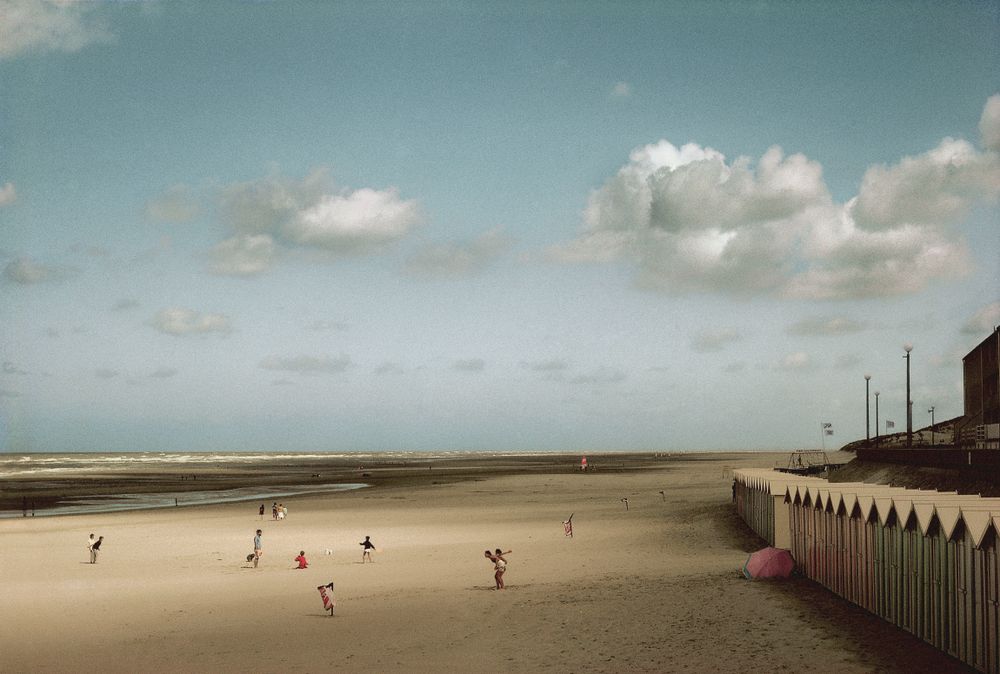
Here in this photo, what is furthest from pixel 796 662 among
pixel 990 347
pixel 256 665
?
pixel 990 347

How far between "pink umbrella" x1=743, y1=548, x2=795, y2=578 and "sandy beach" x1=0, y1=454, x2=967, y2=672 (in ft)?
1.83

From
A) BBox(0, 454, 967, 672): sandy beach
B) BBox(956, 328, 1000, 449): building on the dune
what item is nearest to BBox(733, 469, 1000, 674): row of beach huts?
BBox(0, 454, 967, 672): sandy beach

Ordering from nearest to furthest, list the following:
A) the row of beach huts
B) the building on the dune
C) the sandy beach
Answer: the row of beach huts → the sandy beach → the building on the dune

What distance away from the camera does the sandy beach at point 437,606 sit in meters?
19.7

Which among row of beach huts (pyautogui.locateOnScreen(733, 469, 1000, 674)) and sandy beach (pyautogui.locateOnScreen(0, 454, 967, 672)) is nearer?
row of beach huts (pyautogui.locateOnScreen(733, 469, 1000, 674))

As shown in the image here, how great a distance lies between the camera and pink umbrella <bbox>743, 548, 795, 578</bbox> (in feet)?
88.9

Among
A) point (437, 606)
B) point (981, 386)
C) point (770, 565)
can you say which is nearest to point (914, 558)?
point (770, 565)

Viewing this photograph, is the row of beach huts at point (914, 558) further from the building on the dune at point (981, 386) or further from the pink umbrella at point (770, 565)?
the building on the dune at point (981, 386)

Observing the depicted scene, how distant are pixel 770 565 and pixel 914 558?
8.67m

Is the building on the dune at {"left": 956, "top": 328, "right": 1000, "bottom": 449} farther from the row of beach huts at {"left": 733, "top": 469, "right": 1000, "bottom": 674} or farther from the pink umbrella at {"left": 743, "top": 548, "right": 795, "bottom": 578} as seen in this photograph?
the row of beach huts at {"left": 733, "top": 469, "right": 1000, "bottom": 674}

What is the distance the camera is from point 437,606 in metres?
25.7

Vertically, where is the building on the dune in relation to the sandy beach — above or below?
above

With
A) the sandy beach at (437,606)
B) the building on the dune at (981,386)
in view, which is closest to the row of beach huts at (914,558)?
the sandy beach at (437,606)

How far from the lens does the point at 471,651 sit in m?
20.7
